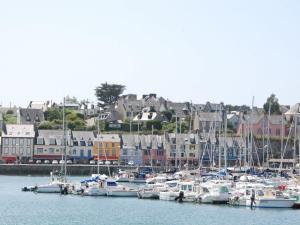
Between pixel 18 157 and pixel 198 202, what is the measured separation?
60312 millimetres

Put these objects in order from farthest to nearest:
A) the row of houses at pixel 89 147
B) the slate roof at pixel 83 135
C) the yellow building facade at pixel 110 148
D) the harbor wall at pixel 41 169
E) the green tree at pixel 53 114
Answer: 1. the green tree at pixel 53 114
2. the slate roof at pixel 83 135
3. the yellow building facade at pixel 110 148
4. the row of houses at pixel 89 147
5. the harbor wall at pixel 41 169

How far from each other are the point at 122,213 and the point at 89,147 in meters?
65.2

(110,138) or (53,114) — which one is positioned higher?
(53,114)

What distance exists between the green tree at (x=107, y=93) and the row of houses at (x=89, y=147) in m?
41.0

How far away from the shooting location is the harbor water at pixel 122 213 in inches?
2121

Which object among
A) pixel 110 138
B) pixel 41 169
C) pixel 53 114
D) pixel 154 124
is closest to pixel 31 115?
pixel 53 114

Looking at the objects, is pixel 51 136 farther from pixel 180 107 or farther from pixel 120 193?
pixel 120 193

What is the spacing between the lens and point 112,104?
164m

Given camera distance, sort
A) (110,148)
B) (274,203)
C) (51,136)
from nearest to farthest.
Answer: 1. (274,203)
2. (51,136)
3. (110,148)

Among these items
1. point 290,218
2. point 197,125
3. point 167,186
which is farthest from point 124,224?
point 197,125

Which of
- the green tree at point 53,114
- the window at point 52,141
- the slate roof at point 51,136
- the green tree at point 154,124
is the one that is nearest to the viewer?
the window at point 52,141

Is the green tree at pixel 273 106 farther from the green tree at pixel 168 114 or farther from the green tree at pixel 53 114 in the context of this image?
the green tree at pixel 53 114

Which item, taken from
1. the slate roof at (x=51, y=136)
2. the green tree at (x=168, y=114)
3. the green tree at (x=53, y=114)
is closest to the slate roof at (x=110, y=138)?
the slate roof at (x=51, y=136)

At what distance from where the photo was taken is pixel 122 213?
58.5 meters
